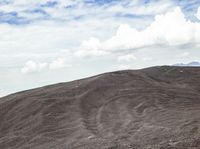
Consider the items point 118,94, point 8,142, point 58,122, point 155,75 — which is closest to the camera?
point 8,142

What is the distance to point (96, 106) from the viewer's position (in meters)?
46.2

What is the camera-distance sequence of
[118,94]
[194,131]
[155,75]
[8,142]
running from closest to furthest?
1. [194,131]
2. [8,142]
3. [118,94]
4. [155,75]

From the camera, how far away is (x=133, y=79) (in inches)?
2346

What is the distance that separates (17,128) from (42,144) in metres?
9.41

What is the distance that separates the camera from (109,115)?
136 ft

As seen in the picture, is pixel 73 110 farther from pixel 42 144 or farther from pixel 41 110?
pixel 42 144

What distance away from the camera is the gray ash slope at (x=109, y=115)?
29547 mm

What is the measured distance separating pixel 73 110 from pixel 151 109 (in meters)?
8.75

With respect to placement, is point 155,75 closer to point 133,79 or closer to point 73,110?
point 133,79

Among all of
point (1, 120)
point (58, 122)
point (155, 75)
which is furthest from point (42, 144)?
point (155, 75)

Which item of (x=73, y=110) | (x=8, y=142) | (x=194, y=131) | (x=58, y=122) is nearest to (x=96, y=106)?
(x=73, y=110)

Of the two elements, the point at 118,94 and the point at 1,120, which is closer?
the point at 1,120

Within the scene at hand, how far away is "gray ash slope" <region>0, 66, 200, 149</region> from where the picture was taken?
29547 millimetres

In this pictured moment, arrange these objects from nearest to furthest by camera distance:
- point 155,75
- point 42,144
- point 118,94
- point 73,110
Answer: point 42,144 < point 73,110 < point 118,94 < point 155,75
